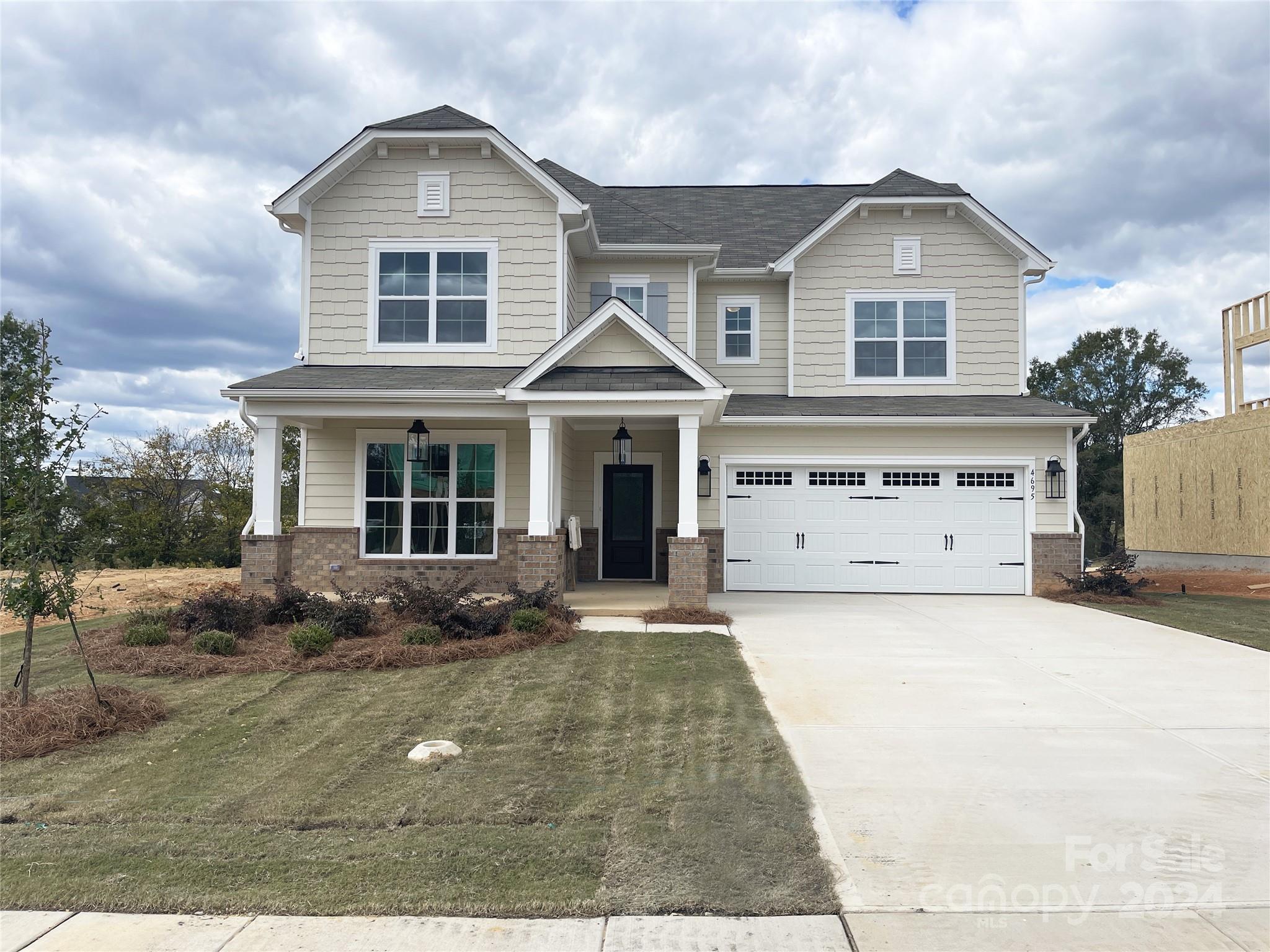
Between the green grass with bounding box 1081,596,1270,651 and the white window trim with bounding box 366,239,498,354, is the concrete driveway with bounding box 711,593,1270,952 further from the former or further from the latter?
the white window trim with bounding box 366,239,498,354

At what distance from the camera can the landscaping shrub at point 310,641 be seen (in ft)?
27.5

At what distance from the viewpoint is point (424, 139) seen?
1302 centimetres

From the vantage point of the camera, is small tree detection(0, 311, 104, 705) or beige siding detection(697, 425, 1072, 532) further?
beige siding detection(697, 425, 1072, 532)

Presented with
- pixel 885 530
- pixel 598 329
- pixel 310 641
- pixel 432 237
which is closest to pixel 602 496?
pixel 598 329

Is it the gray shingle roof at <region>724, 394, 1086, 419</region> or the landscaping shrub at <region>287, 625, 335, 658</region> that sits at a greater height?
the gray shingle roof at <region>724, 394, 1086, 419</region>

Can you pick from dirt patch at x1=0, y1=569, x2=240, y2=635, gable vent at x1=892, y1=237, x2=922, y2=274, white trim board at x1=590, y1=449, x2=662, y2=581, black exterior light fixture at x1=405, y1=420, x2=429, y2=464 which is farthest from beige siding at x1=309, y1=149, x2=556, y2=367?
gable vent at x1=892, y1=237, x2=922, y2=274

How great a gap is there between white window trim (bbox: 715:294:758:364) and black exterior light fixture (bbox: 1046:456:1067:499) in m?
5.27

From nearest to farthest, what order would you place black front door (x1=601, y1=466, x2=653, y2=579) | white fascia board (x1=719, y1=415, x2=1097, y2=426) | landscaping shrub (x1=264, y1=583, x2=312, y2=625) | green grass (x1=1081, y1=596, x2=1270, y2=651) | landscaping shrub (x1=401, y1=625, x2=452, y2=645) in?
landscaping shrub (x1=401, y1=625, x2=452, y2=645), landscaping shrub (x1=264, y1=583, x2=312, y2=625), green grass (x1=1081, y1=596, x2=1270, y2=651), white fascia board (x1=719, y1=415, x2=1097, y2=426), black front door (x1=601, y1=466, x2=653, y2=579)

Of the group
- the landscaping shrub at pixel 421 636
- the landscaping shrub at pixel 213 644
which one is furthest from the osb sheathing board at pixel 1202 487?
the landscaping shrub at pixel 213 644

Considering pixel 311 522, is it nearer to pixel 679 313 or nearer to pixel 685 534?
pixel 685 534

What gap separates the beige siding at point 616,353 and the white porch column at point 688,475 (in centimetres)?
93

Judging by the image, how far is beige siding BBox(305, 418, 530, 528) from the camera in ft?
43.6

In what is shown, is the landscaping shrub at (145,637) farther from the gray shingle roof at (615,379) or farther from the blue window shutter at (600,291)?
the blue window shutter at (600,291)

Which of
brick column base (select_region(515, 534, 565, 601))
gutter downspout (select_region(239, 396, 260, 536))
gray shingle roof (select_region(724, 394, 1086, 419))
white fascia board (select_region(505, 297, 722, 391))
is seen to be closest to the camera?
brick column base (select_region(515, 534, 565, 601))
